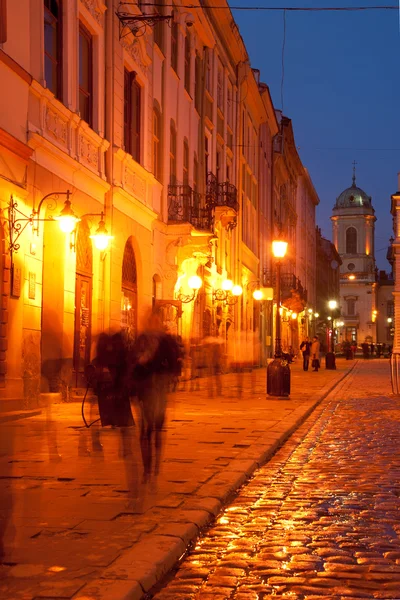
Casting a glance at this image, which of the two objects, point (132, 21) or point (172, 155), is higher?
point (132, 21)

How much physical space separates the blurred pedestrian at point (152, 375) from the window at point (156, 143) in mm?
15721

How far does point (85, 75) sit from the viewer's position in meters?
18.4

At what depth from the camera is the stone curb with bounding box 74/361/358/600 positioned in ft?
15.3

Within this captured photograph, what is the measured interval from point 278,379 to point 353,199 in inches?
→ 4432

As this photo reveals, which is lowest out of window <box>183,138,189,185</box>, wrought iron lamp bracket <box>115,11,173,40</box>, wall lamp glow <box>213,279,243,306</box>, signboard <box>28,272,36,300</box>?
signboard <box>28,272,36,300</box>

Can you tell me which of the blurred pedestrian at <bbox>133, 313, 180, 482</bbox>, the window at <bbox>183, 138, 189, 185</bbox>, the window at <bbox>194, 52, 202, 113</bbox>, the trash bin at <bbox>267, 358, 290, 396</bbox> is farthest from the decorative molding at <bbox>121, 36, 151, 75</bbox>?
the blurred pedestrian at <bbox>133, 313, 180, 482</bbox>

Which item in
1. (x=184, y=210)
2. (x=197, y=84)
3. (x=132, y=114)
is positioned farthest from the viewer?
(x=197, y=84)

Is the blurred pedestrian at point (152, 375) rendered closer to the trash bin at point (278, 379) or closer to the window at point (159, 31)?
the trash bin at point (278, 379)

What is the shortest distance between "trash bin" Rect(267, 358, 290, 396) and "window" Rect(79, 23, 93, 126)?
20.8ft

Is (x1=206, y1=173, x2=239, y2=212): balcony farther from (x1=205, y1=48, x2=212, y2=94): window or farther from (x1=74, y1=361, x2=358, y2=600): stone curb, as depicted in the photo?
(x1=74, y1=361, x2=358, y2=600): stone curb

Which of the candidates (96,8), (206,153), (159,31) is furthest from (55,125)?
(206,153)

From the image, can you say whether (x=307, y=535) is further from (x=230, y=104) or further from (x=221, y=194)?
(x=230, y=104)

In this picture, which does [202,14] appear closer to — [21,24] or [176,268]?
[176,268]

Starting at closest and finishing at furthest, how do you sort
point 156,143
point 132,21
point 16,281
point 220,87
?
point 16,281, point 132,21, point 156,143, point 220,87
